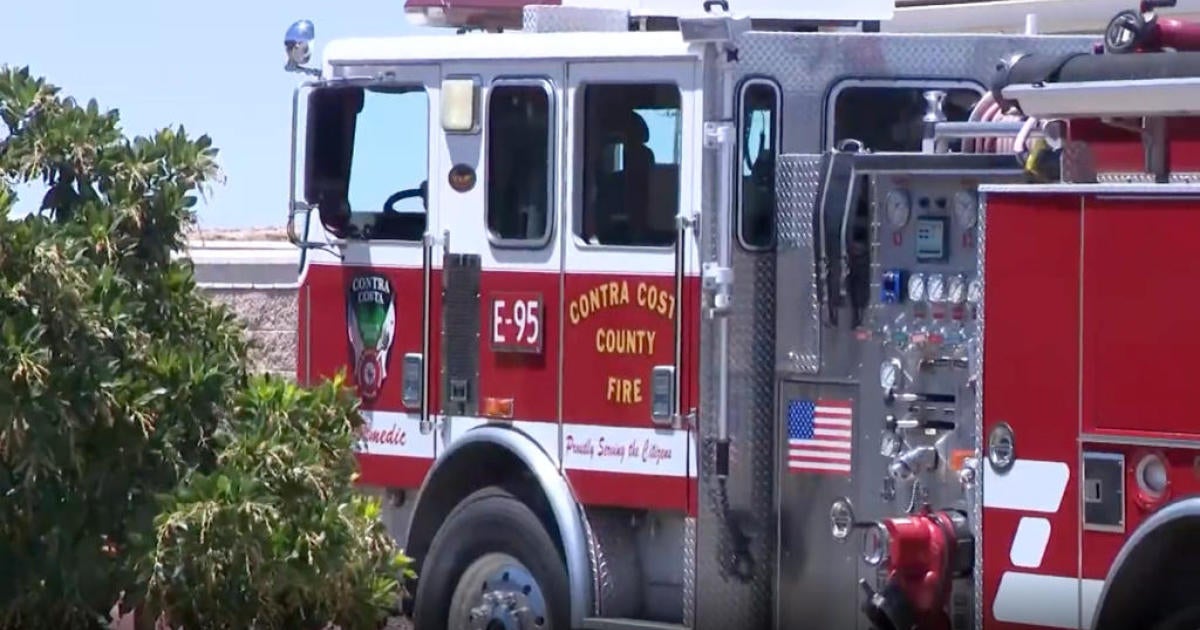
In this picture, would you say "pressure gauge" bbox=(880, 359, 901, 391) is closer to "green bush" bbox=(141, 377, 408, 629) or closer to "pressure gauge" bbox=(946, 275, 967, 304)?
"pressure gauge" bbox=(946, 275, 967, 304)

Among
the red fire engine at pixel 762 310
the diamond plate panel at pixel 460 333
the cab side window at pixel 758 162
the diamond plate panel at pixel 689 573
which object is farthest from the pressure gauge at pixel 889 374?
the diamond plate panel at pixel 460 333

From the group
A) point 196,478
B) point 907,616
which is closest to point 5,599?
point 196,478

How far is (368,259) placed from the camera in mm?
9266

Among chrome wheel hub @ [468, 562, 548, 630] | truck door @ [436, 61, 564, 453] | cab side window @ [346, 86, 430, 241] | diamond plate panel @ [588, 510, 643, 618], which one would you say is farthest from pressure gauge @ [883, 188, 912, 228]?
cab side window @ [346, 86, 430, 241]

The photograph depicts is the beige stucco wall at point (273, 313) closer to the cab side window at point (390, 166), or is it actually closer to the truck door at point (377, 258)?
the truck door at point (377, 258)

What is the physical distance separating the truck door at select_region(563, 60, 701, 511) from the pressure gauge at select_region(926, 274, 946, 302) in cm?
97

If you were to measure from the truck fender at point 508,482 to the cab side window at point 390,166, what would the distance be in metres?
0.91

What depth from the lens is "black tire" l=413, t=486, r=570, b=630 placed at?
8555 mm

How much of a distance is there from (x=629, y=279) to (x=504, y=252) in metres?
0.67

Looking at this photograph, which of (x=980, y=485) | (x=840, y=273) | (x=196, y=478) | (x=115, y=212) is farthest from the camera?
(x=840, y=273)

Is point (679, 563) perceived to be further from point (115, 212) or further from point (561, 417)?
point (115, 212)

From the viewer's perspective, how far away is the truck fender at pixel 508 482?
27.4 ft

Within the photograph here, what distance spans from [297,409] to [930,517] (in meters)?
2.15

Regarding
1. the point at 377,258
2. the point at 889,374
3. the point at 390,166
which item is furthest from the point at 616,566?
the point at 390,166
